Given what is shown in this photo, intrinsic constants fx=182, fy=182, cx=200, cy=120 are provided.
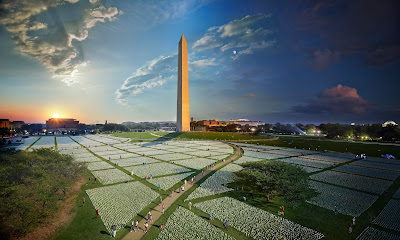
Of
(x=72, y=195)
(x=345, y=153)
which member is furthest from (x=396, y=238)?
(x=345, y=153)

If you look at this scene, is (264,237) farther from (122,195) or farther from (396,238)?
(122,195)

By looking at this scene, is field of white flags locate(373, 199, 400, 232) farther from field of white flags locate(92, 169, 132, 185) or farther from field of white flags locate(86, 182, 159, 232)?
field of white flags locate(92, 169, 132, 185)

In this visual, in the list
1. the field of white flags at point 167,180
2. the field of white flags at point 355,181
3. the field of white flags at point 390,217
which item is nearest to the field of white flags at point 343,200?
the field of white flags at point 390,217

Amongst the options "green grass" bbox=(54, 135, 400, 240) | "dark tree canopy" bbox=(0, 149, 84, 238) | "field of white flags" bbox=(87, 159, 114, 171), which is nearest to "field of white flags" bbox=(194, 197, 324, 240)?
"green grass" bbox=(54, 135, 400, 240)

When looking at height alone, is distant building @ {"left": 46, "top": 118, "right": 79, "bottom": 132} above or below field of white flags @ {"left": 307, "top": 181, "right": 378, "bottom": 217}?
above

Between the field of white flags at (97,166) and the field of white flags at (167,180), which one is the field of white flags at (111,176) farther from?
the field of white flags at (167,180)

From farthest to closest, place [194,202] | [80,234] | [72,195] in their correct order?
1. [72,195]
2. [194,202]
3. [80,234]
